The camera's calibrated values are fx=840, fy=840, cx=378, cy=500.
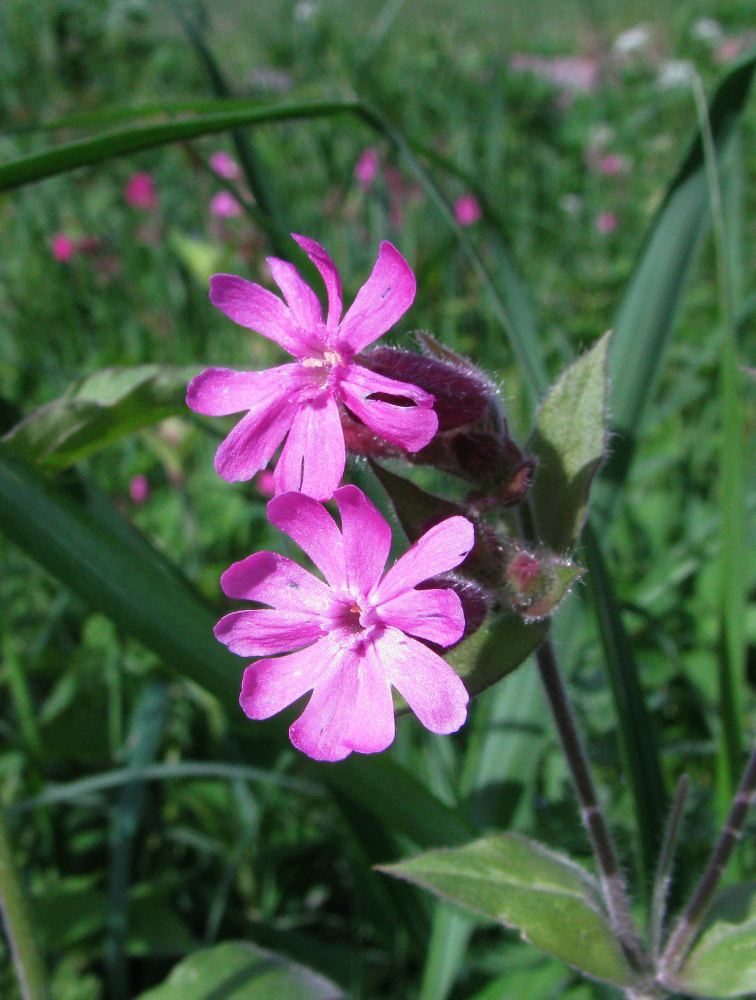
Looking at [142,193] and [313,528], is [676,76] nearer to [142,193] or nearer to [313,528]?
[142,193]

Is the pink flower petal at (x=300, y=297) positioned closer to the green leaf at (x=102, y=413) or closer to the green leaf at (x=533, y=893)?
the green leaf at (x=102, y=413)

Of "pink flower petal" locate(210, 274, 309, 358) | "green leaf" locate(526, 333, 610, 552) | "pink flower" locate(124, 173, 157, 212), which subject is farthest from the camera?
"pink flower" locate(124, 173, 157, 212)

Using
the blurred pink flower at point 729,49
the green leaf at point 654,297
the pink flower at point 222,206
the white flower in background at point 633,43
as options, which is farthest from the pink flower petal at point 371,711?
the white flower in background at point 633,43

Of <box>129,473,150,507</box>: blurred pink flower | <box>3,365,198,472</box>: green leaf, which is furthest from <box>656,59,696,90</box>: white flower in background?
<box>3,365,198,472</box>: green leaf

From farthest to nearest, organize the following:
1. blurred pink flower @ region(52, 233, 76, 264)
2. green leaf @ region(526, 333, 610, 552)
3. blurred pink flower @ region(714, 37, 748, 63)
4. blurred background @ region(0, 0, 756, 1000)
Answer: blurred pink flower @ region(714, 37, 748, 63)
blurred pink flower @ region(52, 233, 76, 264)
blurred background @ region(0, 0, 756, 1000)
green leaf @ region(526, 333, 610, 552)

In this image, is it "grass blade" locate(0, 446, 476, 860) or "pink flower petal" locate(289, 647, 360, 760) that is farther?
"grass blade" locate(0, 446, 476, 860)

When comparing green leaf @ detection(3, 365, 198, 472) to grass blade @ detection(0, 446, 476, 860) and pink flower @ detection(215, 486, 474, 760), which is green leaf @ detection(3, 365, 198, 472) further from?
pink flower @ detection(215, 486, 474, 760)

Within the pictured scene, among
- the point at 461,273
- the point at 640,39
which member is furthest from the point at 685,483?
the point at 640,39
